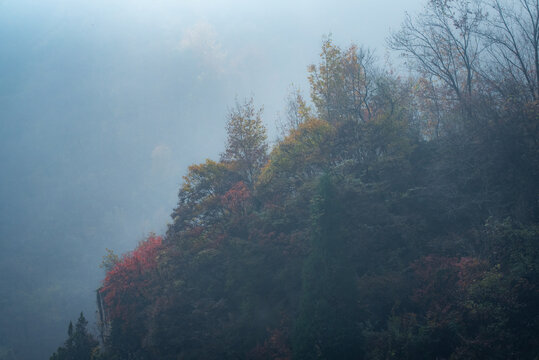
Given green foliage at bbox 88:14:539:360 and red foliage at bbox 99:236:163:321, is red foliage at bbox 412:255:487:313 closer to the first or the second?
green foliage at bbox 88:14:539:360

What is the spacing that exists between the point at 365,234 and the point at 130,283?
9.77 metres

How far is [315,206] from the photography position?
35.9ft

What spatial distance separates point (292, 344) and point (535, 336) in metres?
5.40

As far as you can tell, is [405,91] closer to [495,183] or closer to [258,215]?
[495,183]

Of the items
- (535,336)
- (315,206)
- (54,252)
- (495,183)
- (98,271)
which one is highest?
(54,252)

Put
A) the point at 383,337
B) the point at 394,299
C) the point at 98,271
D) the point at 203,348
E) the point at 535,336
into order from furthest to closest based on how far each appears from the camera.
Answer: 1. the point at 98,271
2. the point at 203,348
3. the point at 394,299
4. the point at 383,337
5. the point at 535,336

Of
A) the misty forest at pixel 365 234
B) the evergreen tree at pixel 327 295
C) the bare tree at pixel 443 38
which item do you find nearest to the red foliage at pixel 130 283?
the misty forest at pixel 365 234

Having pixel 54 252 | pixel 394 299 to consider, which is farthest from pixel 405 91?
pixel 54 252

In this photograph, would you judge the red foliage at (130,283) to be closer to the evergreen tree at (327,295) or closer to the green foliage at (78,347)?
the green foliage at (78,347)

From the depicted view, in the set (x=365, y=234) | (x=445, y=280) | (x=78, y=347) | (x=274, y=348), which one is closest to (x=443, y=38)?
(x=365, y=234)

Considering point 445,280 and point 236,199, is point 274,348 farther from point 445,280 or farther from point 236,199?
point 236,199

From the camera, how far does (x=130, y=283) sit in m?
14.6

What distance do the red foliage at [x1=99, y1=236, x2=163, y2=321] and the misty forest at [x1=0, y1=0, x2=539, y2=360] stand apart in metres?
0.08

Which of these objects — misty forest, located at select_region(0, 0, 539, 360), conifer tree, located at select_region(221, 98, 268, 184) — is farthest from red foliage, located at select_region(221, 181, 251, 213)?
conifer tree, located at select_region(221, 98, 268, 184)
